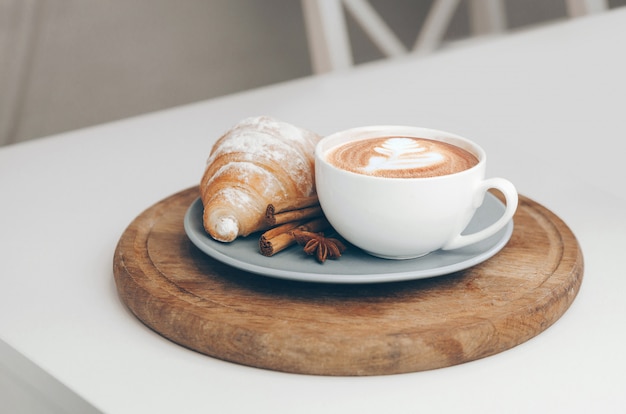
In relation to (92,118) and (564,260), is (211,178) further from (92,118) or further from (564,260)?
(92,118)

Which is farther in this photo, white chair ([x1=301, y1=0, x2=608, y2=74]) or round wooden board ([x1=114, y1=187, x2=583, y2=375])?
white chair ([x1=301, y1=0, x2=608, y2=74])

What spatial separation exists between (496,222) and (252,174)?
0.79ft

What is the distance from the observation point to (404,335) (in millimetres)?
579

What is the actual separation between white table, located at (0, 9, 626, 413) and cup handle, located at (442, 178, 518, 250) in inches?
3.9

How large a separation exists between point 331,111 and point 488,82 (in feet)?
1.18

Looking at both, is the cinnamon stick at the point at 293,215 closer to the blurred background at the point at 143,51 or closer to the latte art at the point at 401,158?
the latte art at the point at 401,158

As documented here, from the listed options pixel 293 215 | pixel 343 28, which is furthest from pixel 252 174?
pixel 343 28

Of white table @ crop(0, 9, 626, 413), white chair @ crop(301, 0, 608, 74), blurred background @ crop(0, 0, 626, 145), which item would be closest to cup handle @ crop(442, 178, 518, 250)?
white table @ crop(0, 9, 626, 413)

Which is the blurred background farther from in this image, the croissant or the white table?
the croissant

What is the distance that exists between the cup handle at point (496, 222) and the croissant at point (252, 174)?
6.7 inches

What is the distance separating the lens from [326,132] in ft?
4.19

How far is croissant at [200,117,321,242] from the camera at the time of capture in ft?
2.34

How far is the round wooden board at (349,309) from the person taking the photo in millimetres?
582

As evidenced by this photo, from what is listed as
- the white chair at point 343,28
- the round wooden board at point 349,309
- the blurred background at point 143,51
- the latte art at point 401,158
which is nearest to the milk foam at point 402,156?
the latte art at point 401,158
